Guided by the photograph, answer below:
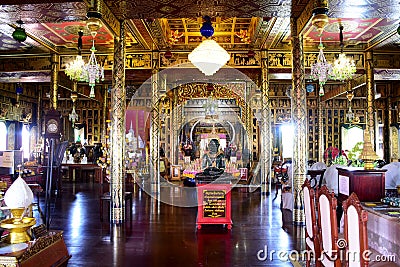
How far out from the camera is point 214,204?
6008 millimetres

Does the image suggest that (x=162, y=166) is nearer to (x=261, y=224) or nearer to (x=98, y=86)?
(x=98, y=86)

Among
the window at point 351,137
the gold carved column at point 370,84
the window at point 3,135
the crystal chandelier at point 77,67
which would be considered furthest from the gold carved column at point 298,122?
the window at point 3,135

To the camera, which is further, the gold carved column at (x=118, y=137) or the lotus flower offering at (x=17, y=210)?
the gold carved column at (x=118, y=137)

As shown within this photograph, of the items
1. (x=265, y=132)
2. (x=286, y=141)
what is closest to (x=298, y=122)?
(x=265, y=132)

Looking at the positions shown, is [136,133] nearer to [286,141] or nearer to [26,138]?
[26,138]

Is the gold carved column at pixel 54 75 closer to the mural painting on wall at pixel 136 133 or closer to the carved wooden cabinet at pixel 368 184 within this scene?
the mural painting on wall at pixel 136 133

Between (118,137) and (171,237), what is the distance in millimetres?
2316

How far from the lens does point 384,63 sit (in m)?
10.3

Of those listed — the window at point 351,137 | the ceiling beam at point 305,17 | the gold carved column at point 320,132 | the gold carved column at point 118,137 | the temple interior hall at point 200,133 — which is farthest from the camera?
the window at point 351,137

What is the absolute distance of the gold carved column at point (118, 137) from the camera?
656 centimetres

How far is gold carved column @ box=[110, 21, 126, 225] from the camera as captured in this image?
6.56 m

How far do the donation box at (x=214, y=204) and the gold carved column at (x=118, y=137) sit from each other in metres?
1.60

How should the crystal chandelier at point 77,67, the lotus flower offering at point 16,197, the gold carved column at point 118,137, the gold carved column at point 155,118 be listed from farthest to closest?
the gold carved column at point 155,118 < the crystal chandelier at point 77,67 < the gold carved column at point 118,137 < the lotus flower offering at point 16,197

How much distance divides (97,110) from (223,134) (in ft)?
20.1
